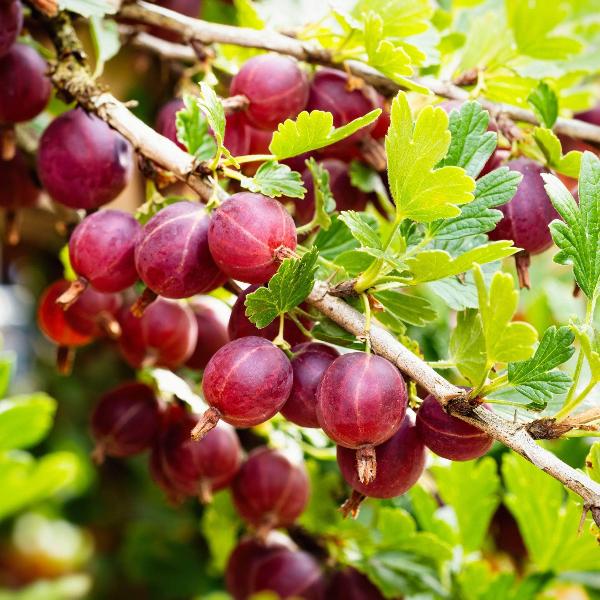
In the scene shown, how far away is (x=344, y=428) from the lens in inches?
24.7

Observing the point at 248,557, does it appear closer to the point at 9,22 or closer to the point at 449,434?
the point at 449,434

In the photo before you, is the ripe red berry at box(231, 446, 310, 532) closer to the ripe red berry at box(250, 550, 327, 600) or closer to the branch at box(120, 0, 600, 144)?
the ripe red berry at box(250, 550, 327, 600)

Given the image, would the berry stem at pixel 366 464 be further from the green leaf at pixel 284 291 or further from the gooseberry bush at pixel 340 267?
the green leaf at pixel 284 291

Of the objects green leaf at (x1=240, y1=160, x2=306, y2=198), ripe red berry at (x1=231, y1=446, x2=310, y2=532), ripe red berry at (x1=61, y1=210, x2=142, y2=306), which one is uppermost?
green leaf at (x1=240, y1=160, x2=306, y2=198)

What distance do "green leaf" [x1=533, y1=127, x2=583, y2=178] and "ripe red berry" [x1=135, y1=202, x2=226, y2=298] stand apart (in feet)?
1.16

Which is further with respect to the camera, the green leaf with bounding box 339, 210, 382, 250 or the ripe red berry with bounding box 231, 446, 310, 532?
the ripe red berry with bounding box 231, 446, 310, 532

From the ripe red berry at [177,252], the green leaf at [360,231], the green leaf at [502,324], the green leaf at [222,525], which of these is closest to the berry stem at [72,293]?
the ripe red berry at [177,252]

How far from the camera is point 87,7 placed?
822mm

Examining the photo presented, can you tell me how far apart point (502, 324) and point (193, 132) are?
1.31 ft

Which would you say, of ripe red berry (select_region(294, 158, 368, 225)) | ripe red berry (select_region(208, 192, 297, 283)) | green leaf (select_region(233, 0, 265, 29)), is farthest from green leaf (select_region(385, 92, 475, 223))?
green leaf (select_region(233, 0, 265, 29))

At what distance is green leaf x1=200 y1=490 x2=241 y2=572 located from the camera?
1.27 meters

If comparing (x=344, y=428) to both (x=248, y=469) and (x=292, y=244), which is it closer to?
(x=292, y=244)

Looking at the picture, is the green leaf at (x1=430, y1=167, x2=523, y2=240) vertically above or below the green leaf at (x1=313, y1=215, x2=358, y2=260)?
above

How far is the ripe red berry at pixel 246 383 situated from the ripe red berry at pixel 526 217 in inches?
11.7
